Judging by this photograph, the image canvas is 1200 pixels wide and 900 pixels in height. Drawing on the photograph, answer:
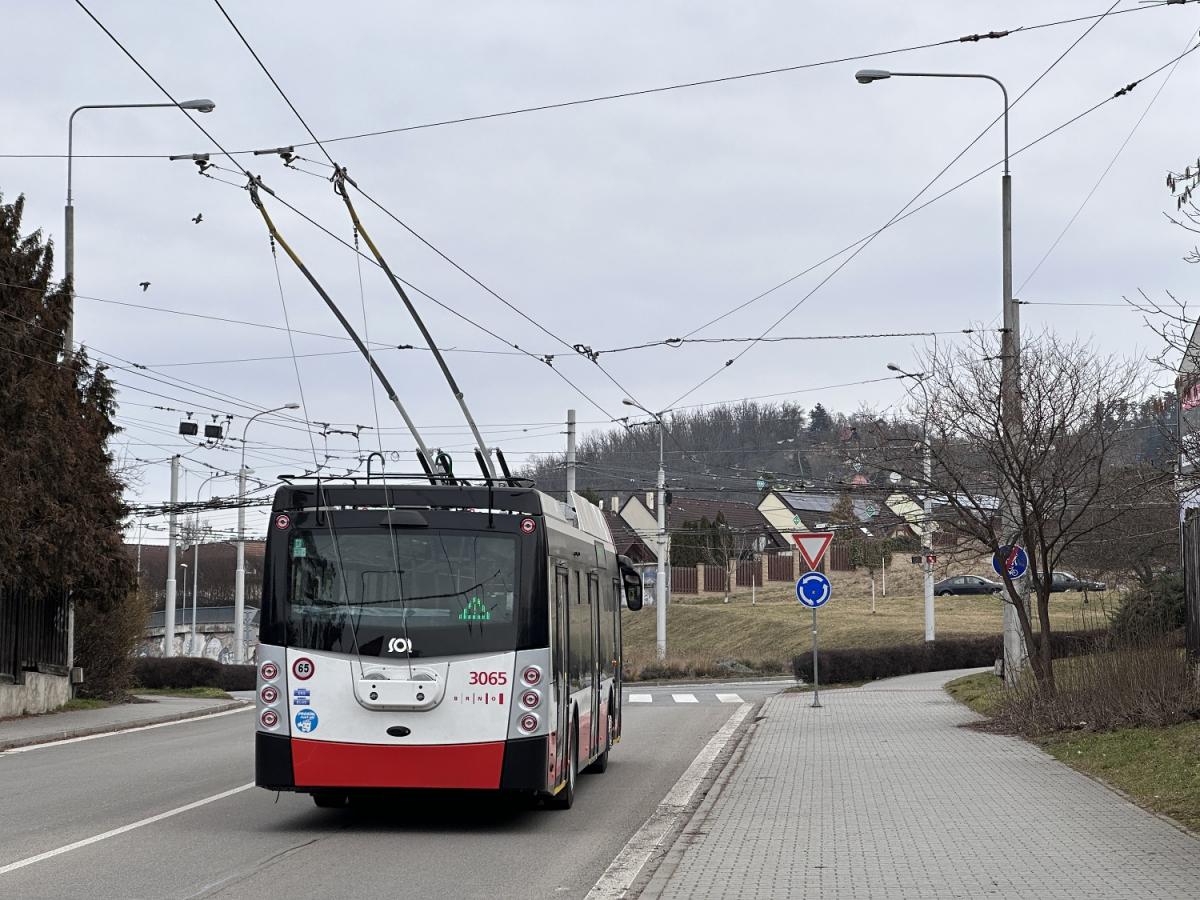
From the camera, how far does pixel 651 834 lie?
1068cm

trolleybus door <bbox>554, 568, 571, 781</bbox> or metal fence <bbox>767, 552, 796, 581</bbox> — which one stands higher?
metal fence <bbox>767, 552, 796, 581</bbox>

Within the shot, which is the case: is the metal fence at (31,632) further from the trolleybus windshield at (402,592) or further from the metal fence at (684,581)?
the metal fence at (684,581)

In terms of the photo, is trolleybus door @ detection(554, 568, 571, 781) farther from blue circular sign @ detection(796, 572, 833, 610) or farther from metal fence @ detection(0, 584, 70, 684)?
metal fence @ detection(0, 584, 70, 684)

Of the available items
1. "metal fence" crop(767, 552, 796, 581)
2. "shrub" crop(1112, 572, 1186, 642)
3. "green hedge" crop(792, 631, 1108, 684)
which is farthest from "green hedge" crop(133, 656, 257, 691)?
"metal fence" crop(767, 552, 796, 581)

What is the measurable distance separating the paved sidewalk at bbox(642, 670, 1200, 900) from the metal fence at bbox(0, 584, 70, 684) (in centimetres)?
1440

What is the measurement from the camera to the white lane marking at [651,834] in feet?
27.8

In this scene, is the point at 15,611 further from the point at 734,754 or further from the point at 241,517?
the point at 241,517

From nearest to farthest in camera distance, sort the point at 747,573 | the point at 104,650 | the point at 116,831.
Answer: the point at 116,831
the point at 104,650
the point at 747,573

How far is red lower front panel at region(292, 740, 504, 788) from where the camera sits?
10.8m

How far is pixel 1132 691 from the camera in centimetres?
1680

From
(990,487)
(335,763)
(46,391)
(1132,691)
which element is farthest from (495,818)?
(46,391)

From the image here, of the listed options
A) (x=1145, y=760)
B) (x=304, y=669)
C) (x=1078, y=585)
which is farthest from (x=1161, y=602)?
(x=304, y=669)

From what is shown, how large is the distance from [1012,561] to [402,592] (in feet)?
36.6

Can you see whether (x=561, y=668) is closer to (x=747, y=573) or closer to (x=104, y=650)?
(x=104, y=650)
